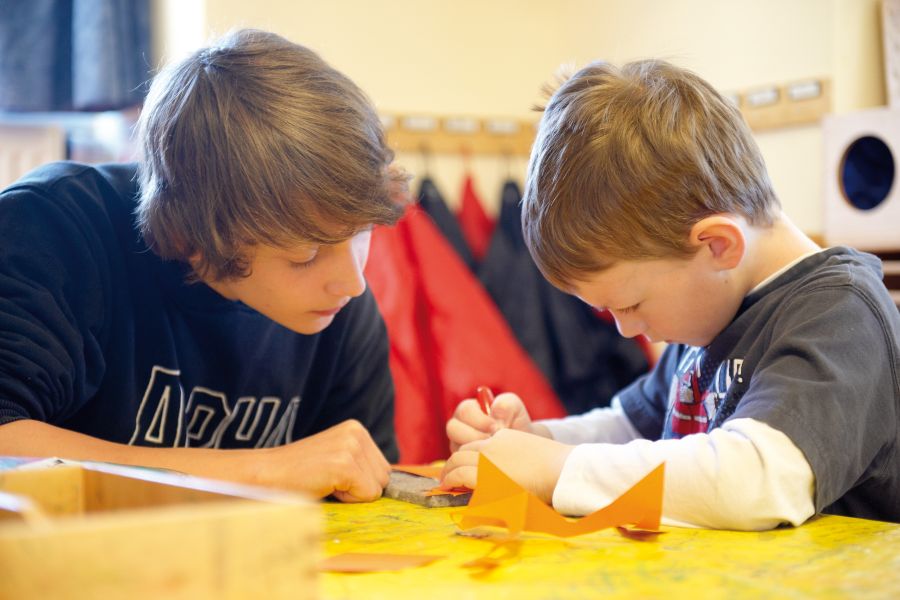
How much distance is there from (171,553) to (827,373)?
0.68 metres

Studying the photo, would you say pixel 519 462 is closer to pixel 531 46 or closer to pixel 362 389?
pixel 362 389

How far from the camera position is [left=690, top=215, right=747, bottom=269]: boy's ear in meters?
1.04

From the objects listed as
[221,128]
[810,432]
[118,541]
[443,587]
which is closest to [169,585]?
[118,541]

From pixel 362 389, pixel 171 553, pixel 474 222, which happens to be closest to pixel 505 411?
pixel 362 389

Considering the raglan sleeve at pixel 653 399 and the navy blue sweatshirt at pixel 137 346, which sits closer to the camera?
the navy blue sweatshirt at pixel 137 346

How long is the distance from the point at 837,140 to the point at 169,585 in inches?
74.5

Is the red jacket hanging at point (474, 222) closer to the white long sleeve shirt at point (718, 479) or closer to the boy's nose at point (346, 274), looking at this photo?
the boy's nose at point (346, 274)

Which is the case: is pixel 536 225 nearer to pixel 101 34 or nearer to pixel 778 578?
pixel 778 578

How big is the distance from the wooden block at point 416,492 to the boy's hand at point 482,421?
Result: 111 millimetres

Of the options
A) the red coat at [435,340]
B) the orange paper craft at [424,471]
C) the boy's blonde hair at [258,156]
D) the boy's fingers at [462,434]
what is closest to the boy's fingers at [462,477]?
the orange paper craft at [424,471]

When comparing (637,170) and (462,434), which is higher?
(637,170)

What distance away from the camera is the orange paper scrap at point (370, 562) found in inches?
25.4

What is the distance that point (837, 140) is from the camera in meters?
1.97

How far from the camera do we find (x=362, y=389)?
1425 mm
